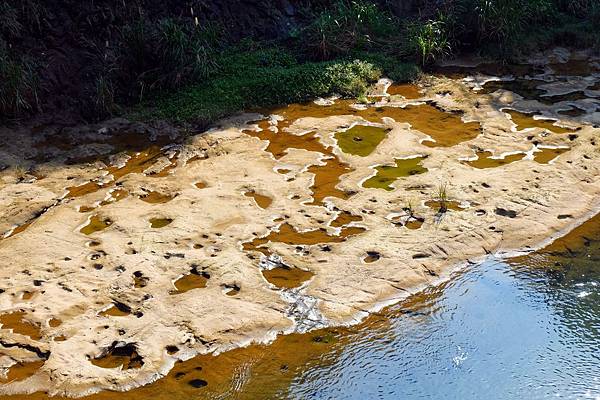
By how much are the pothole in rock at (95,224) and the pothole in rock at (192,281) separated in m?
1.04

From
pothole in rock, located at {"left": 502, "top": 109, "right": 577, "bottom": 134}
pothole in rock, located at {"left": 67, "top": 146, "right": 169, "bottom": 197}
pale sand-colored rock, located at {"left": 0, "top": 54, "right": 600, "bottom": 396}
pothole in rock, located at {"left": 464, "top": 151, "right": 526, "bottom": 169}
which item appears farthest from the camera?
pothole in rock, located at {"left": 502, "top": 109, "right": 577, "bottom": 134}

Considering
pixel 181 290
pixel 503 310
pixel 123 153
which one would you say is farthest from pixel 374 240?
pixel 123 153

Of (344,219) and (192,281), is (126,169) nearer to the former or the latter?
(192,281)

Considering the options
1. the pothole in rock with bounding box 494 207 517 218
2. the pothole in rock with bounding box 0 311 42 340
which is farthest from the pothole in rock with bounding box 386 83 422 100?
the pothole in rock with bounding box 0 311 42 340

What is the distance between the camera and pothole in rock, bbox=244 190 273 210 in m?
6.36

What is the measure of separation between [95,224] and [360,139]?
2916 millimetres

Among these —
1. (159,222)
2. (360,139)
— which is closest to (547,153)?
(360,139)

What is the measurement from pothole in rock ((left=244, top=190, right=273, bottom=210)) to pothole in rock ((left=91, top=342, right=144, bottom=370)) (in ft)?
6.48

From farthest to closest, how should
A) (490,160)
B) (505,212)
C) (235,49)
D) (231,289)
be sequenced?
(235,49)
(490,160)
(505,212)
(231,289)

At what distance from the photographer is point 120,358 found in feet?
15.2

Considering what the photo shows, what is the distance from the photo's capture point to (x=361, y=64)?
30.8ft

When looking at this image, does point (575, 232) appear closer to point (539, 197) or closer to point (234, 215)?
point (539, 197)

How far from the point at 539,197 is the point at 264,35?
527 centimetres

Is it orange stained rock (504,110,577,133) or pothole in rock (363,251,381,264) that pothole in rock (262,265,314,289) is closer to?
pothole in rock (363,251,381,264)
